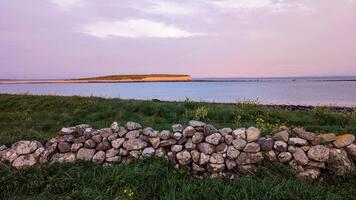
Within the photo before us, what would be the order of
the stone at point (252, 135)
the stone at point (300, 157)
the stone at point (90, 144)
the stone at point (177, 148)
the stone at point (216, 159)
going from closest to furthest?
the stone at point (300, 157), the stone at point (216, 159), the stone at point (252, 135), the stone at point (177, 148), the stone at point (90, 144)

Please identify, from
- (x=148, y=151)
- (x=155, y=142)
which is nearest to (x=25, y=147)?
(x=148, y=151)

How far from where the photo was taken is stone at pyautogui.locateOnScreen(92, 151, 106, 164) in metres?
6.11

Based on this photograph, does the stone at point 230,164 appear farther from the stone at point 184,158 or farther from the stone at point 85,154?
the stone at point 85,154

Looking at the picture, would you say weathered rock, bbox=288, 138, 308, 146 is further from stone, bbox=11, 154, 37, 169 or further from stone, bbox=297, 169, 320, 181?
stone, bbox=11, 154, 37, 169

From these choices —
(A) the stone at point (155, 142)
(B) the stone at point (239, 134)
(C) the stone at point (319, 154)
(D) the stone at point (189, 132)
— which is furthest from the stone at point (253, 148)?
(A) the stone at point (155, 142)

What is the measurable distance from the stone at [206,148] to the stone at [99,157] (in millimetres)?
1882

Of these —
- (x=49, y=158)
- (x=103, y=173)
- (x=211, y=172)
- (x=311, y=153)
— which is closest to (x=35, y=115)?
(x=49, y=158)

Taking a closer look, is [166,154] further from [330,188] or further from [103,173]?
[330,188]

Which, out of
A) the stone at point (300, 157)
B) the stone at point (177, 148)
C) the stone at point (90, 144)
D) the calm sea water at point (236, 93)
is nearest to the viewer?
the stone at point (300, 157)

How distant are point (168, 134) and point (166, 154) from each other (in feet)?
1.27

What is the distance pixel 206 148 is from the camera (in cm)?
598

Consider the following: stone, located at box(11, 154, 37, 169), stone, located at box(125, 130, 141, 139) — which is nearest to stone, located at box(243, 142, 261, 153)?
stone, located at box(125, 130, 141, 139)

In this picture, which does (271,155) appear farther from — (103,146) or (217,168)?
(103,146)

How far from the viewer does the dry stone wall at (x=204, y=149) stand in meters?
5.82
